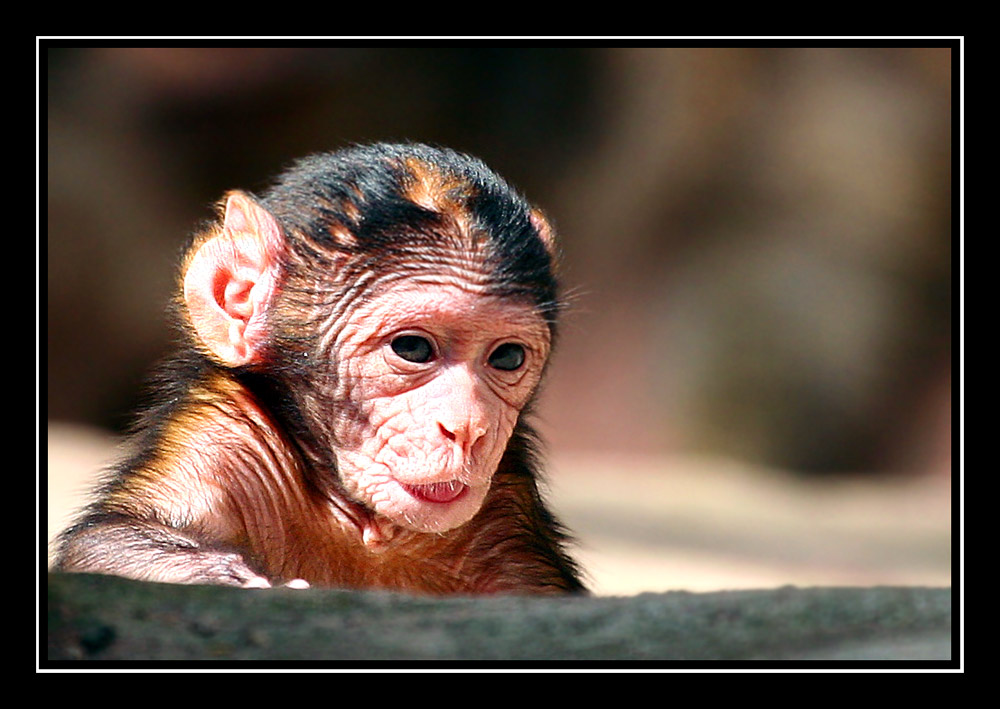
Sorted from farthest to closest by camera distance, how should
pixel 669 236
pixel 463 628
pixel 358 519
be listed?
pixel 669 236 → pixel 358 519 → pixel 463 628

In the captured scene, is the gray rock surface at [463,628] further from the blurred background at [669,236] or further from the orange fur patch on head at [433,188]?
the blurred background at [669,236]

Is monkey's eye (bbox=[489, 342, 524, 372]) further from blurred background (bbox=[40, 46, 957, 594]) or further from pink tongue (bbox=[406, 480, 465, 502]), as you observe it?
blurred background (bbox=[40, 46, 957, 594])

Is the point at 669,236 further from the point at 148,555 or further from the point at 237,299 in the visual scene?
the point at 148,555

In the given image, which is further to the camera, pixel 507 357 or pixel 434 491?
pixel 507 357

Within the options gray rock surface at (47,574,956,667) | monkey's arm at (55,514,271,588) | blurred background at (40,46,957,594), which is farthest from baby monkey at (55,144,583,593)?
blurred background at (40,46,957,594)

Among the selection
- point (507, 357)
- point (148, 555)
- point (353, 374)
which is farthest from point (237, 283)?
point (148, 555)

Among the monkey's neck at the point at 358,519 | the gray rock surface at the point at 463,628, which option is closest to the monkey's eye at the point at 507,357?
the monkey's neck at the point at 358,519
